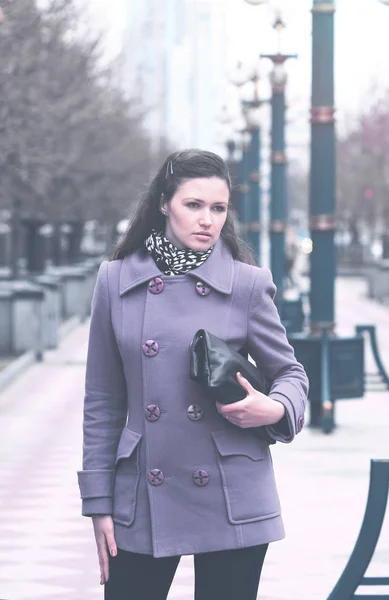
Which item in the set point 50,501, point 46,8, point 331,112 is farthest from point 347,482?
point 46,8

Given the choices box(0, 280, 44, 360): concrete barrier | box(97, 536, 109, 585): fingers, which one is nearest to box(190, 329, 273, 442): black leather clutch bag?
box(97, 536, 109, 585): fingers

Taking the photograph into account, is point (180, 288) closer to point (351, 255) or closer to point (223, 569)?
point (223, 569)

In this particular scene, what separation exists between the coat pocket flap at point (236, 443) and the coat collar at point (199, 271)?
0.34 meters

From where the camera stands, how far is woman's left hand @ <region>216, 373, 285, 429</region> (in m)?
3.53

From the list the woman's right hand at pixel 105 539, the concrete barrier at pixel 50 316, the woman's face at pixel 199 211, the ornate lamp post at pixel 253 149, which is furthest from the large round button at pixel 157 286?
the ornate lamp post at pixel 253 149

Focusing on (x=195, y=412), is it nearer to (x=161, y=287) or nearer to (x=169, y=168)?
(x=161, y=287)

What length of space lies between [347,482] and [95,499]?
6.94 m

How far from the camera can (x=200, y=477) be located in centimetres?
360

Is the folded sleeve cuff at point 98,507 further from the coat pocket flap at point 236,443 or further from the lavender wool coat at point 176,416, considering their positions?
the coat pocket flap at point 236,443

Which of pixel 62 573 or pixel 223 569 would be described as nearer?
pixel 223 569

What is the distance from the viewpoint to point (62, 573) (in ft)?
24.5

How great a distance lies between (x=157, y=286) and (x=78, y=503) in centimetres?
623

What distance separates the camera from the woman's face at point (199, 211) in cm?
366

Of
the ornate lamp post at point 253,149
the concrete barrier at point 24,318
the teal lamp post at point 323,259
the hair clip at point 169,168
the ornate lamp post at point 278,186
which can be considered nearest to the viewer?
the hair clip at point 169,168
